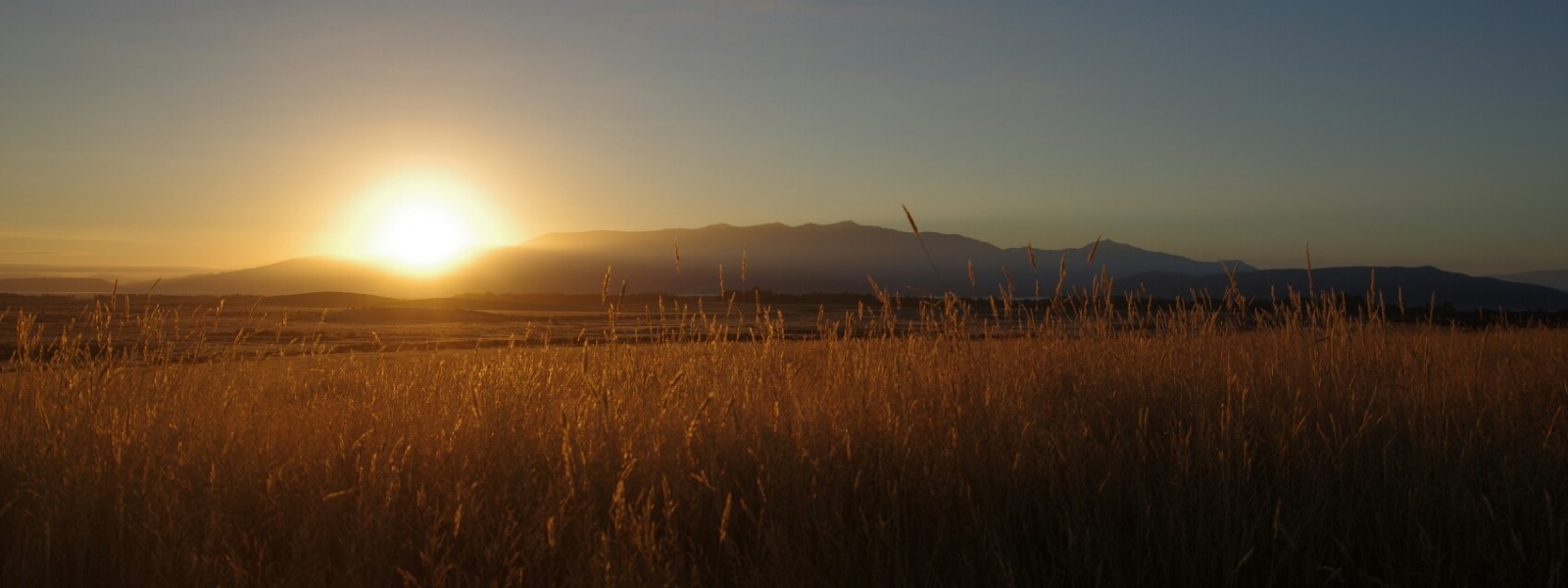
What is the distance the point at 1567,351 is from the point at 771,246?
152725 mm

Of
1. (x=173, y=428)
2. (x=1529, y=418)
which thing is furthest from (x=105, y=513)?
(x=1529, y=418)

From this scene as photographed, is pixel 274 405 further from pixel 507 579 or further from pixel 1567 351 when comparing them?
pixel 1567 351

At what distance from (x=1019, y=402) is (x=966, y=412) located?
0.36 metres

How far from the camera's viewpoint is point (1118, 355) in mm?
6355

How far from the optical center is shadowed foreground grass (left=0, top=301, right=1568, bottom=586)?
110 inches

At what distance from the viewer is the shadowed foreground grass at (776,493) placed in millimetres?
2783

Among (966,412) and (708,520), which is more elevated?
(966,412)

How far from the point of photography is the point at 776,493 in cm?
315

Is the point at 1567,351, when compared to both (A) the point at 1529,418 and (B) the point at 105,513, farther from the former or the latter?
(B) the point at 105,513

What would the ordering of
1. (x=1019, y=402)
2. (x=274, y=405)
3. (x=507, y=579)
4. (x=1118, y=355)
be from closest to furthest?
(x=507, y=579)
(x=1019, y=402)
(x=274, y=405)
(x=1118, y=355)

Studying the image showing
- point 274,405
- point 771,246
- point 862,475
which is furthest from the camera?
point 771,246

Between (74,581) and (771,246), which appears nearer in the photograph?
(74,581)

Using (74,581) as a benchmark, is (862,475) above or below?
above

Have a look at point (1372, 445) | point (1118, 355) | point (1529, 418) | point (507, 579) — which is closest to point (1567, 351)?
point (1529, 418)
